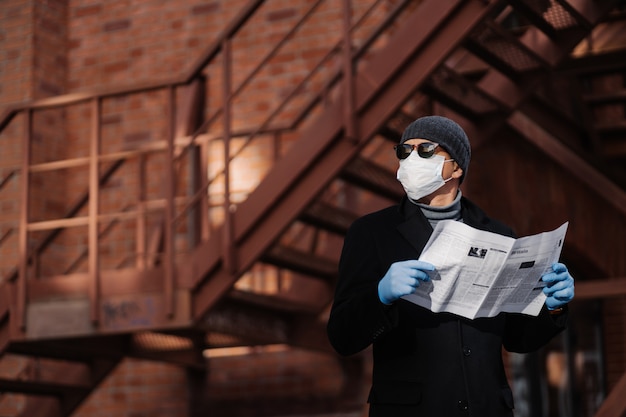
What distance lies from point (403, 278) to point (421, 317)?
0.89 ft

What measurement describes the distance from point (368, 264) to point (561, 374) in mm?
5961

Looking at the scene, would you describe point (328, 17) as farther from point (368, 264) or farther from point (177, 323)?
point (368, 264)

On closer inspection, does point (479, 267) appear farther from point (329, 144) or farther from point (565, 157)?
point (565, 157)

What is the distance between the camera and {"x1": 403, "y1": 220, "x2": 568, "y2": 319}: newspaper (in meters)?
3.11

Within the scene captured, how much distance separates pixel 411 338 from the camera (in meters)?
3.24

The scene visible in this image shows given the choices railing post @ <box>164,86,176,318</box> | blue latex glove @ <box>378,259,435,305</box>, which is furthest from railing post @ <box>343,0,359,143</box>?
blue latex glove @ <box>378,259,435,305</box>

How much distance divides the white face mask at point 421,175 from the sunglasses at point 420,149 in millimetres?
12

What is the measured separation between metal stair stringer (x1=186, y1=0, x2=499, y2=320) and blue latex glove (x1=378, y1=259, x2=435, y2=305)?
9.82 ft

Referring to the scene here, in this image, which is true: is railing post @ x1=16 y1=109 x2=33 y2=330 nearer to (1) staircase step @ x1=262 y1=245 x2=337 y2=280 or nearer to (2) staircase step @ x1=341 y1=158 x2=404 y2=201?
(1) staircase step @ x1=262 y1=245 x2=337 y2=280

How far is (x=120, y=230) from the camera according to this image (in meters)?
9.05

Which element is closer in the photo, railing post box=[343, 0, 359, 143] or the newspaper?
the newspaper

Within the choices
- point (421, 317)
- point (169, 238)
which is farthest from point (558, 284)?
point (169, 238)

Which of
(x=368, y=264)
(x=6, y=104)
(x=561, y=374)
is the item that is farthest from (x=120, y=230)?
(x=368, y=264)

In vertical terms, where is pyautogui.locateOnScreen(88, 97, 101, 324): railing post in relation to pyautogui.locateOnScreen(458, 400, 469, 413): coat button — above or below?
above
